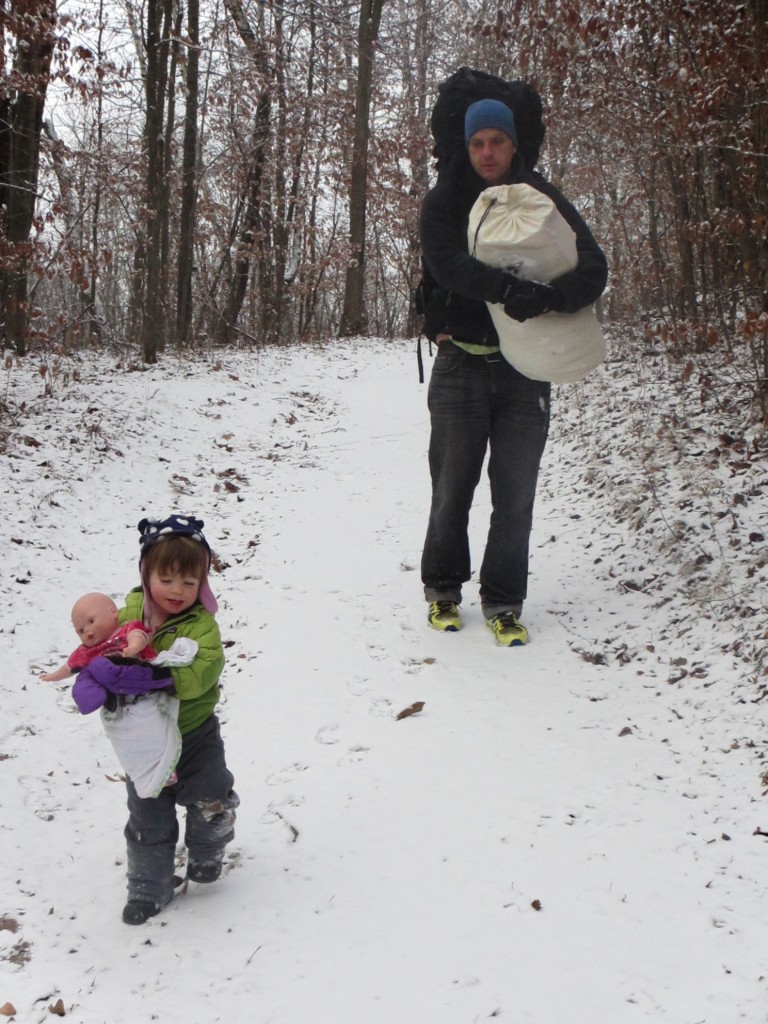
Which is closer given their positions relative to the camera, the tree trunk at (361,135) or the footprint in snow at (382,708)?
the footprint in snow at (382,708)

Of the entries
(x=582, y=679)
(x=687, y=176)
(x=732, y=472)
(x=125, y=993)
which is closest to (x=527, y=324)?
(x=582, y=679)

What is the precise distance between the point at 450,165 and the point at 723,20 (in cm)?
222

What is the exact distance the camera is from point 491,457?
4734mm

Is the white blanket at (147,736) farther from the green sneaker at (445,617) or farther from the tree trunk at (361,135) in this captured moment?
the tree trunk at (361,135)

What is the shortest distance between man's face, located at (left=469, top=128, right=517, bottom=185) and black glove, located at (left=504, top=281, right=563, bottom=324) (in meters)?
0.69

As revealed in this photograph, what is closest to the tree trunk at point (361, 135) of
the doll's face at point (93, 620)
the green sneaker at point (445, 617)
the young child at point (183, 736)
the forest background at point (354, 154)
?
the forest background at point (354, 154)

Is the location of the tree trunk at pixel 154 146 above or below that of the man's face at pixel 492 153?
above

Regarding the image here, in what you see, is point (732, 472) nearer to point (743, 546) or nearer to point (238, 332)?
point (743, 546)

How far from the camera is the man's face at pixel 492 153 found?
13.8ft

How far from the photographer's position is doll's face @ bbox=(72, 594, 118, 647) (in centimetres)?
273

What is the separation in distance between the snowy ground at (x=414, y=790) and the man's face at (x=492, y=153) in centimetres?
239

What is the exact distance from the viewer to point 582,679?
4297 millimetres

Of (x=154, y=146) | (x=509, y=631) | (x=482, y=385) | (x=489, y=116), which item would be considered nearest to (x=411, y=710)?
(x=509, y=631)

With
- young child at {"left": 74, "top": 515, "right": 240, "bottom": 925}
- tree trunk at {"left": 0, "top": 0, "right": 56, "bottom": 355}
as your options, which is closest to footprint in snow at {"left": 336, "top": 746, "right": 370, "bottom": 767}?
young child at {"left": 74, "top": 515, "right": 240, "bottom": 925}
